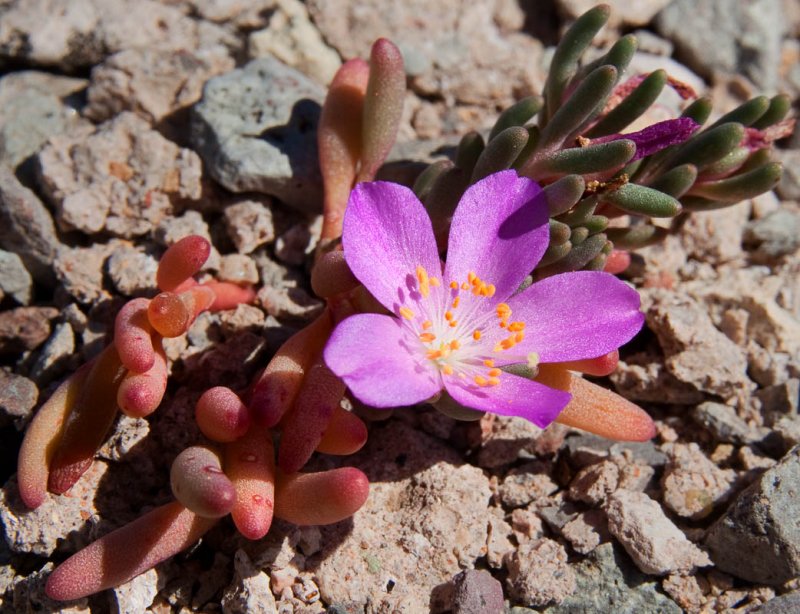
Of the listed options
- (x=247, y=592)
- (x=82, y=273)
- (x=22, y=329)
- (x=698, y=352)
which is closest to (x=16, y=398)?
(x=22, y=329)

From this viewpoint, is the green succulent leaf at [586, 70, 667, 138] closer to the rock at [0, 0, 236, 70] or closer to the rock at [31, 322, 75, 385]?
the rock at [0, 0, 236, 70]

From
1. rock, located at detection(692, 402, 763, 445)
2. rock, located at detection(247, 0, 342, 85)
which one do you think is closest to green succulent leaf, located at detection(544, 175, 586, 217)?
rock, located at detection(692, 402, 763, 445)

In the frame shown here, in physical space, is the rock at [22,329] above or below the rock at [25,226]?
below

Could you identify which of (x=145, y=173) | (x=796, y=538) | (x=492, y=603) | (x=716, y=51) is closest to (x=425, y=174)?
(x=145, y=173)

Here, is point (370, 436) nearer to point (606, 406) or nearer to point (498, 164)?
point (606, 406)

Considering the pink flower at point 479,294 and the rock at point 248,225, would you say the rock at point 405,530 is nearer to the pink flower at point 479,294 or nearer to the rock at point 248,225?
the pink flower at point 479,294

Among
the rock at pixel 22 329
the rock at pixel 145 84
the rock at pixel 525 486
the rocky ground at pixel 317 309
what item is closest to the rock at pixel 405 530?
the rocky ground at pixel 317 309

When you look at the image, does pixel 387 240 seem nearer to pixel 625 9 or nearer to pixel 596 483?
pixel 596 483
